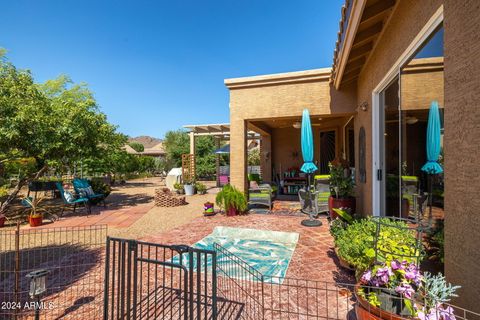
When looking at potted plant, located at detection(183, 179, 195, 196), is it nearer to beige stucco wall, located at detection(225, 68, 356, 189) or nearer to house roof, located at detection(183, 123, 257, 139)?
house roof, located at detection(183, 123, 257, 139)

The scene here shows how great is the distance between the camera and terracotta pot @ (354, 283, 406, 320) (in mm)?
1763

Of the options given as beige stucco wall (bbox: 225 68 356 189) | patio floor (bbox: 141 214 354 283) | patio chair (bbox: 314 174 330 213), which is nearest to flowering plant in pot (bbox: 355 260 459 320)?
patio floor (bbox: 141 214 354 283)

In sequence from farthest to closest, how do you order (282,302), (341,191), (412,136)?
(341,191), (412,136), (282,302)

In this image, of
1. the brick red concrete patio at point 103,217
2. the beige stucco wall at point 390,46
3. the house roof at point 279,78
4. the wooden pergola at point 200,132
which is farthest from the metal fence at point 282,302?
the wooden pergola at point 200,132

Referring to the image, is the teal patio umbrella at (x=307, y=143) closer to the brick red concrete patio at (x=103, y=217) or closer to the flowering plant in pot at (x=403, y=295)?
the flowering plant in pot at (x=403, y=295)

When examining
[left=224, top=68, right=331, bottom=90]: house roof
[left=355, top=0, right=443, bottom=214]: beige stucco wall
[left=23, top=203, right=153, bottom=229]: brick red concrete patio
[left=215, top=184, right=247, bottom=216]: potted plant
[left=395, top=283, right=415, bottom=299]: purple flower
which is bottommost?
[left=23, top=203, right=153, bottom=229]: brick red concrete patio

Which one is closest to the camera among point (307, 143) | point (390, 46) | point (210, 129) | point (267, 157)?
point (390, 46)

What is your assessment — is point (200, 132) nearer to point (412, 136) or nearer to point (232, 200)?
point (232, 200)

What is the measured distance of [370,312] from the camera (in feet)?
6.24

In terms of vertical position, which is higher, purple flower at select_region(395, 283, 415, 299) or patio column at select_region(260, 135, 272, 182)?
patio column at select_region(260, 135, 272, 182)

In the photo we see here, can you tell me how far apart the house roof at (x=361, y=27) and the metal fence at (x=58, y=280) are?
Result: 5164 mm

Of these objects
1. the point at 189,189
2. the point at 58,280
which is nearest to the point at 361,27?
the point at 58,280

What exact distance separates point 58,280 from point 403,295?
14.8 ft

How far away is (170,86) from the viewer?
766 inches
